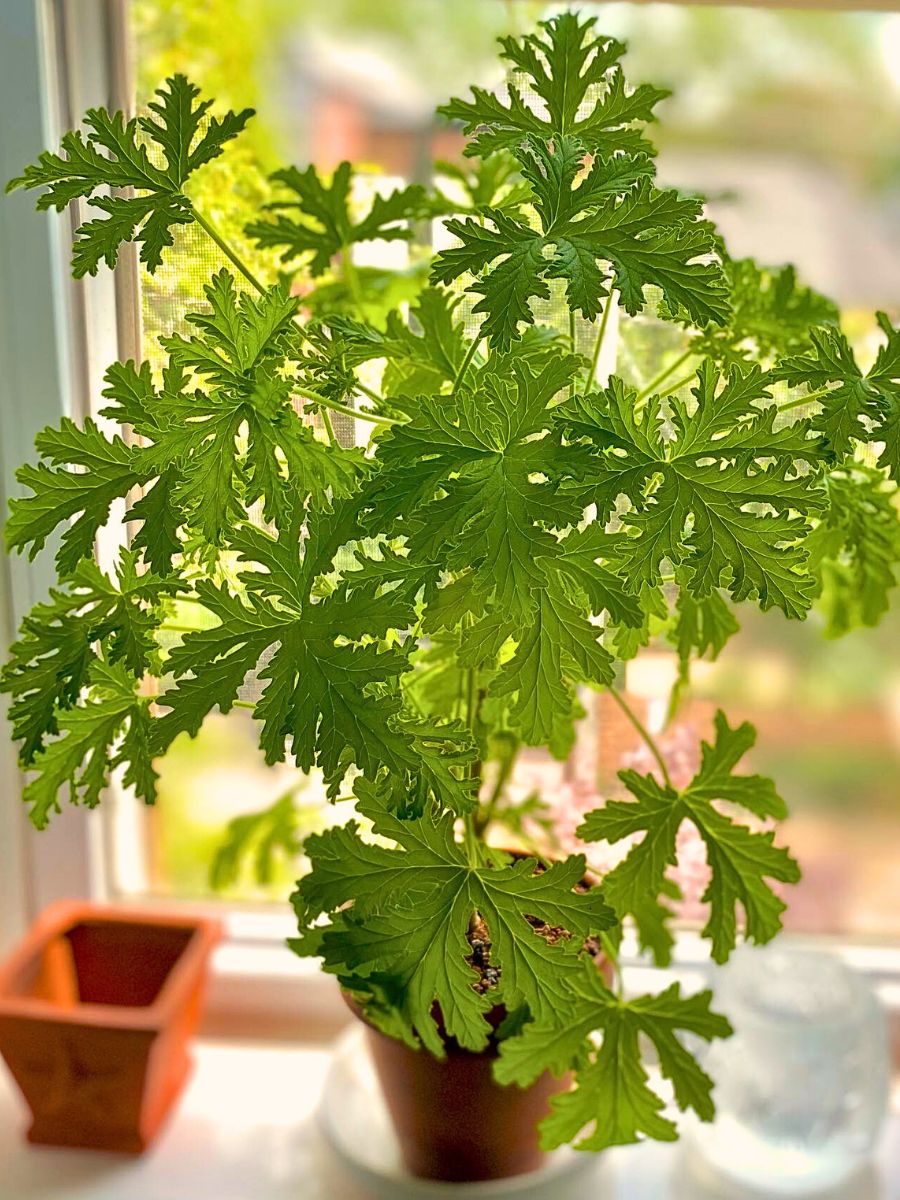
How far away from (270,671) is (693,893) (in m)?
0.59

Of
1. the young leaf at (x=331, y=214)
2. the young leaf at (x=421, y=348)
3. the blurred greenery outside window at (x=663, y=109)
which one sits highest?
the blurred greenery outside window at (x=663, y=109)

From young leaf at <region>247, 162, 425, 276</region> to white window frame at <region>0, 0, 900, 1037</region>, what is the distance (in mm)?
137

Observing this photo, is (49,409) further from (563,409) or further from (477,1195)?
(477,1195)

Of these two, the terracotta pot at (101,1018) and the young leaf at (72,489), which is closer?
the young leaf at (72,489)

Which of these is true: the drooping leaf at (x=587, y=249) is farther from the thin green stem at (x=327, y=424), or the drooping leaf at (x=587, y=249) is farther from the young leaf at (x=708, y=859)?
the young leaf at (x=708, y=859)

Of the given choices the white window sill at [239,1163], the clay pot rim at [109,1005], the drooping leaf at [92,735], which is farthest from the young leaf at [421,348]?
the white window sill at [239,1163]

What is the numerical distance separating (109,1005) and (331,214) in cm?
75

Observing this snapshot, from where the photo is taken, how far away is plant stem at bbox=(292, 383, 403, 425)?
2.28 ft

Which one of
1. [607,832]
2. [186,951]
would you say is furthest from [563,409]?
[186,951]

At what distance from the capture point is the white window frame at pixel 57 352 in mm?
964

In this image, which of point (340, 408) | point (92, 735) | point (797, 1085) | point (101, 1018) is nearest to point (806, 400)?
point (340, 408)

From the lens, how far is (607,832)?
0.77 metres

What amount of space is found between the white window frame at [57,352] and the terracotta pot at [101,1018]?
0.08 meters

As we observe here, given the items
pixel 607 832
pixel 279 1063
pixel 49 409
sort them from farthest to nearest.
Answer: pixel 279 1063 → pixel 49 409 → pixel 607 832
